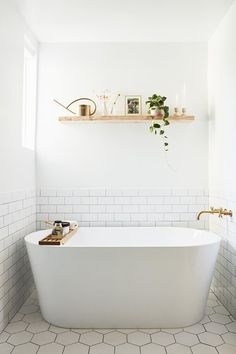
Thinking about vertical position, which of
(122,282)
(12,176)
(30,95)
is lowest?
(122,282)

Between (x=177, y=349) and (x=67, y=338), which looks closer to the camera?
(x=177, y=349)

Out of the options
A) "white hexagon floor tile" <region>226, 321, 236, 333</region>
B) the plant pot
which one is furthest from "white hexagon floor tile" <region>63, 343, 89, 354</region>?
the plant pot

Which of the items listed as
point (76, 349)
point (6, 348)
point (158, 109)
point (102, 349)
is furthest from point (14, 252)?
point (158, 109)

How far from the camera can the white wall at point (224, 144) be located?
246cm

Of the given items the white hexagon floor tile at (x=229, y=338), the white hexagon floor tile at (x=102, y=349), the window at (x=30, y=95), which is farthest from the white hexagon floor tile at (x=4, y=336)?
the window at (x=30, y=95)

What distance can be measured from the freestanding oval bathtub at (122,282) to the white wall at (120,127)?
113cm

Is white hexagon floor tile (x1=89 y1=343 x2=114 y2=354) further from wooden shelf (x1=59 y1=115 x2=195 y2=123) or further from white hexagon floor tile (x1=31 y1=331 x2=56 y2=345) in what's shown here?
wooden shelf (x1=59 y1=115 x2=195 y2=123)

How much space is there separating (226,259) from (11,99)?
2.41m

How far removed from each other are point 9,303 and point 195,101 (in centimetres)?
274

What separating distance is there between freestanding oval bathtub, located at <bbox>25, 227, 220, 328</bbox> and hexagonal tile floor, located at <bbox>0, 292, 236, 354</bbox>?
0.07m

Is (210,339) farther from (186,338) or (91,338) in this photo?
(91,338)

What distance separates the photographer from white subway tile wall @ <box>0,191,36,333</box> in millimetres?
2209

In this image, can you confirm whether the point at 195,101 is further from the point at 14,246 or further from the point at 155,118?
the point at 14,246

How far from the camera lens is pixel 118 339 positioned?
6.70 feet
